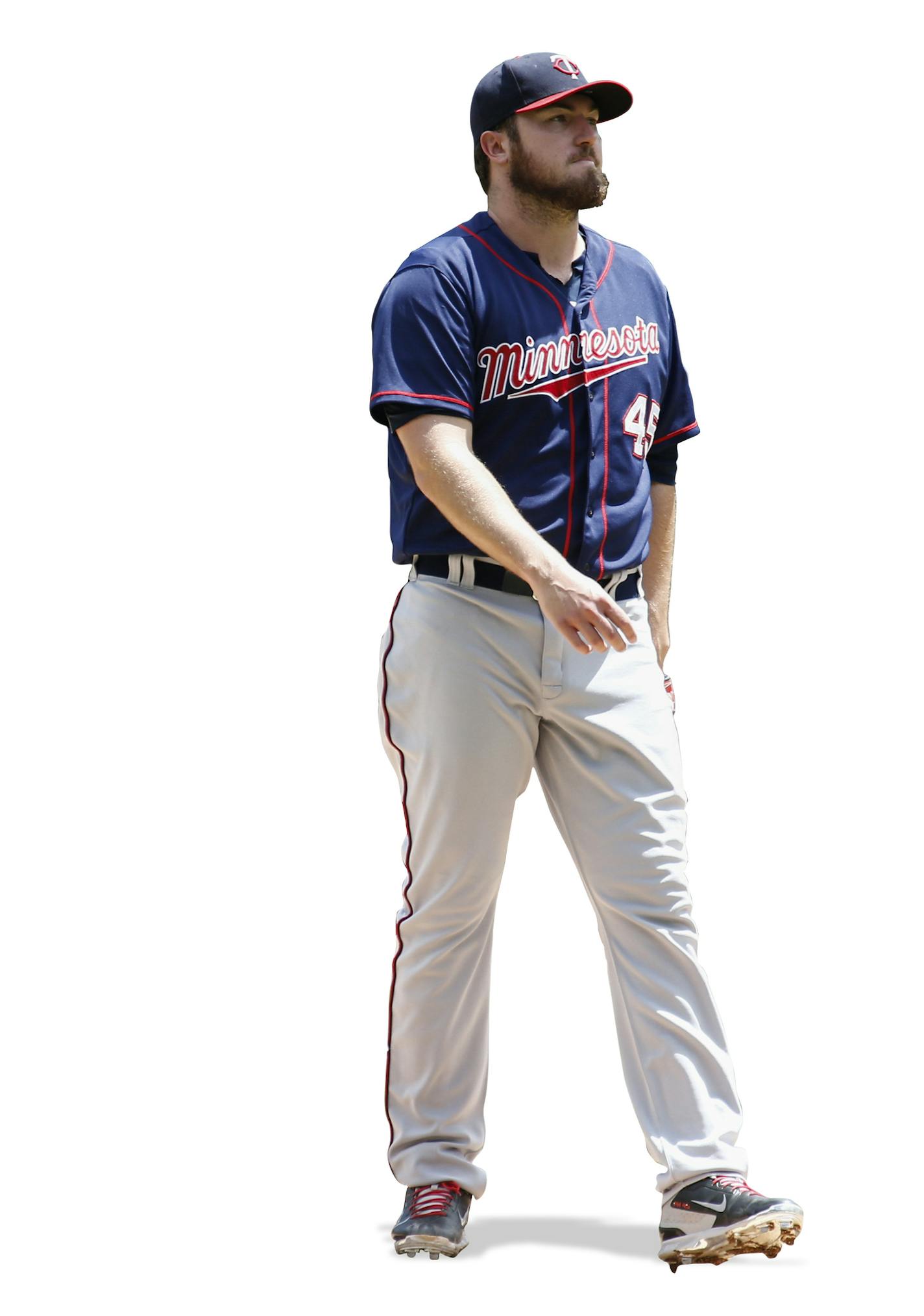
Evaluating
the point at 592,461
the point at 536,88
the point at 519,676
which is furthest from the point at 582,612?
the point at 536,88

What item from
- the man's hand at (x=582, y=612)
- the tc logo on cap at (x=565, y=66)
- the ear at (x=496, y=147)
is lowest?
the man's hand at (x=582, y=612)

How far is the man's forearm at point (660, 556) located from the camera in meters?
4.87

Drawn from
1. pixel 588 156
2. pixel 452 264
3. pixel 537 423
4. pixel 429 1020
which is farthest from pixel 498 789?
pixel 588 156

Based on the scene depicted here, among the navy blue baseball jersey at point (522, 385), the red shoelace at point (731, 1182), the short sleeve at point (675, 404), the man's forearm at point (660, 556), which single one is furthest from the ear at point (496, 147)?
the red shoelace at point (731, 1182)

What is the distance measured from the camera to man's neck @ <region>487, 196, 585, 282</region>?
4.57 m

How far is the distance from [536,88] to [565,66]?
4.5 inches

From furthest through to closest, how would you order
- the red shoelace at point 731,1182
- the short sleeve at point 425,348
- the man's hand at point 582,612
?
the short sleeve at point 425,348 → the red shoelace at point 731,1182 → the man's hand at point 582,612

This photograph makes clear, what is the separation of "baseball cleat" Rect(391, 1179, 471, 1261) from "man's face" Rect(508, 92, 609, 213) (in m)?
2.58

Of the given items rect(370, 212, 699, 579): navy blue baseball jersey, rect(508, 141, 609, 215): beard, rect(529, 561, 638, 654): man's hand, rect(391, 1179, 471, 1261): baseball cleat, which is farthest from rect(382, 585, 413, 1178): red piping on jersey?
rect(508, 141, 609, 215): beard

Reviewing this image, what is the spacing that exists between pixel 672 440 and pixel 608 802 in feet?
3.58

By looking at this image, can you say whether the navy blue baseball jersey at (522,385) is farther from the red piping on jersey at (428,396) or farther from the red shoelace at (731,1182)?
the red shoelace at (731,1182)

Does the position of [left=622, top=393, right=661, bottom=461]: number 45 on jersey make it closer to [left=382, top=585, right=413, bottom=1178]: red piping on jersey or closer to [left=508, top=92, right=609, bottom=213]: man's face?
[left=508, top=92, right=609, bottom=213]: man's face

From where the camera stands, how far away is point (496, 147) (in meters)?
4.60

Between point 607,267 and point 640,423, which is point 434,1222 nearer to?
point 640,423
